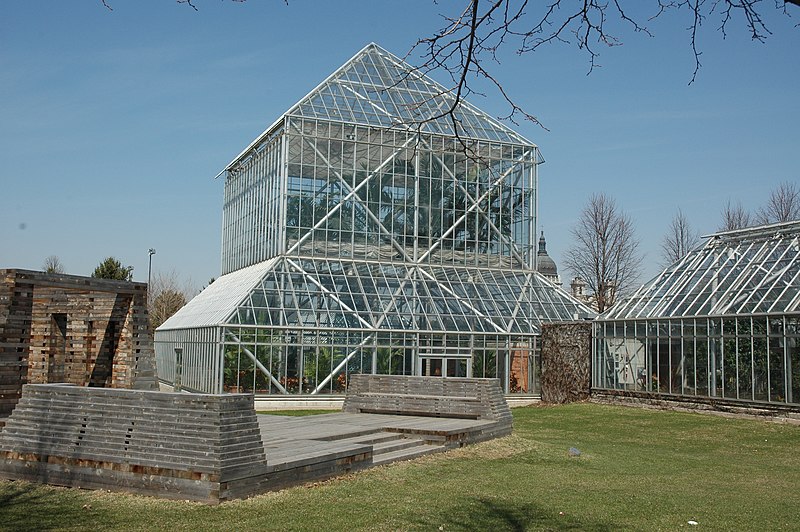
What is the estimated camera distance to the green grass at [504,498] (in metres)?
9.00

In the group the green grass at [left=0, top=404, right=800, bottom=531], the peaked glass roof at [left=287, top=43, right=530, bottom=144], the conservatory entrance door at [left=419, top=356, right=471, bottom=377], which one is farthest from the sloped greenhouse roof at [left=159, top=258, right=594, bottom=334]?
the green grass at [left=0, top=404, right=800, bottom=531]

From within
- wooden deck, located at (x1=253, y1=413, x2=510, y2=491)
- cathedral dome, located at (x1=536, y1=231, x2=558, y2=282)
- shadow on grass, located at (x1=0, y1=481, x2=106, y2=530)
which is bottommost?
shadow on grass, located at (x1=0, y1=481, x2=106, y2=530)

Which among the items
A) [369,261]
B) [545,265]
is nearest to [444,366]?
[369,261]

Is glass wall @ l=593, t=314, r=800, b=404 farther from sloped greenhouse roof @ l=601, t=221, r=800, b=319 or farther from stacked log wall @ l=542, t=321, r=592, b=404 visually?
stacked log wall @ l=542, t=321, r=592, b=404

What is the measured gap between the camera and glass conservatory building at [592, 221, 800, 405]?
23688mm

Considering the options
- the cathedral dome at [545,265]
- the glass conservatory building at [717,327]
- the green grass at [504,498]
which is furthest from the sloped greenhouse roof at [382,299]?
the cathedral dome at [545,265]

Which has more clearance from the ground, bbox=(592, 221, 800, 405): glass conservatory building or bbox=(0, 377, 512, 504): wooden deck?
bbox=(592, 221, 800, 405): glass conservatory building

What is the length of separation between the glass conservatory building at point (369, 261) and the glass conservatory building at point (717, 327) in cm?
478

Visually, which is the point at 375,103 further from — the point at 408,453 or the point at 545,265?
the point at 545,265

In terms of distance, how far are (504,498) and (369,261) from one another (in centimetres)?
2427

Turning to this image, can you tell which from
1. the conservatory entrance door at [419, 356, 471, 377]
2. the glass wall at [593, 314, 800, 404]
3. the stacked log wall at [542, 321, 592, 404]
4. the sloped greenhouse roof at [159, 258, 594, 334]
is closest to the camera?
the glass wall at [593, 314, 800, 404]

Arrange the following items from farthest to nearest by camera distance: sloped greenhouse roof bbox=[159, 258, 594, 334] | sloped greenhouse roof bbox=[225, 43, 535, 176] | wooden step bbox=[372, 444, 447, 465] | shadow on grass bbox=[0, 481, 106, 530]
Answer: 1. sloped greenhouse roof bbox=[225, 43, 535, 176]
2. sloped greenhouse roof bbox=[159, 258, 594, 334]
3. wooden step bbox=[372, 444, 447, 465]
4. shadow on grass bbox=[0, 481, 106, 530]

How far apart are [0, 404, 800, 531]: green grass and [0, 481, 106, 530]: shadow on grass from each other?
1 centimetres

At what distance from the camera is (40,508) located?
925 cm
